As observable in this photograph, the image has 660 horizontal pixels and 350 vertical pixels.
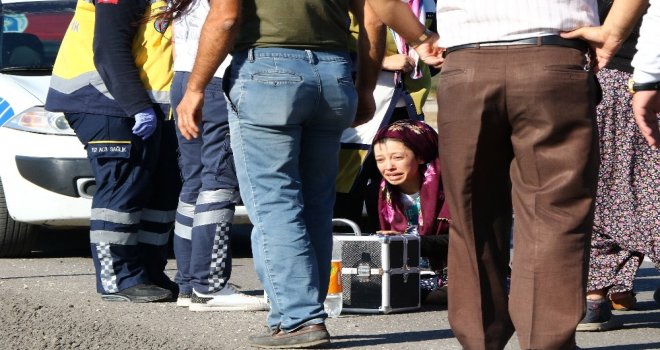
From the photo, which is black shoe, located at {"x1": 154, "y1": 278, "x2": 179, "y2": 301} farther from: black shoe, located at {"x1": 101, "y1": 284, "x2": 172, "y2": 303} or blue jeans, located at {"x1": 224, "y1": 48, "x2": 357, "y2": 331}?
blue jeans, located at {"x1": 224, "y1": 48, "x2": 357, "y2": 331}

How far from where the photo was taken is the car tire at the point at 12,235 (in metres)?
8.70

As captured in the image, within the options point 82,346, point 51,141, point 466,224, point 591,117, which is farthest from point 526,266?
point 51,141

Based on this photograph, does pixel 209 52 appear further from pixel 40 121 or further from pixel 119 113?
pixel 40 121

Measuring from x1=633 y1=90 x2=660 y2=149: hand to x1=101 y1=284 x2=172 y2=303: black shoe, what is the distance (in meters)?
3.03

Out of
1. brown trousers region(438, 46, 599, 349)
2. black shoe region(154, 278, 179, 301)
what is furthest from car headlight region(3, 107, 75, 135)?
brown trousers region(438, 46, 599, 349)

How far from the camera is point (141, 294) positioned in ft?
22.3

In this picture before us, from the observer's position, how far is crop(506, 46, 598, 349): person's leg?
4.30 meters

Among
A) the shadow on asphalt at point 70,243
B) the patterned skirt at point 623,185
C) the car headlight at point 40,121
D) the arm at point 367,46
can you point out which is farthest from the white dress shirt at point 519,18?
the shadow on asphalt at point 70,243

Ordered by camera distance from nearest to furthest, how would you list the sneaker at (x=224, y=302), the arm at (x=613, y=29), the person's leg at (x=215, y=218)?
the arm at (x=613, y=29)
the person's leg at (x=215, y=218)
the sneaker at (x=224, y=302)

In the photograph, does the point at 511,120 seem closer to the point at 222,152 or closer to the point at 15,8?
the point at 222,152

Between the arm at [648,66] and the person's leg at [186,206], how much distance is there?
257 centimetres

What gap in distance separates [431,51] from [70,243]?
5483 millimetres

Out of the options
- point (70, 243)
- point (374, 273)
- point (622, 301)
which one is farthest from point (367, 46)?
point (70, 243)

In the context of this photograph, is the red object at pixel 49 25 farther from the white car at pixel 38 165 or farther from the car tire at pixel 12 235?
the car tire at pixel 12 235
